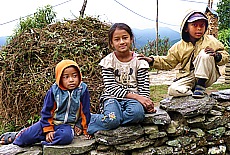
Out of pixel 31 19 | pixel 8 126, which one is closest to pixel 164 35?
pixel 31 19

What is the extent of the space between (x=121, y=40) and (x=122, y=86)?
381 mm

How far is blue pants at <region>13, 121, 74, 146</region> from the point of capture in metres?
2.21

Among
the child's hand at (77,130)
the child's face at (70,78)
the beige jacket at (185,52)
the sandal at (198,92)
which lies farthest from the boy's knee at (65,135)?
the sandal at (198,92)

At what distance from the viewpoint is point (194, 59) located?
8.96ft

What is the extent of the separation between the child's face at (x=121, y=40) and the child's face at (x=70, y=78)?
39 cm

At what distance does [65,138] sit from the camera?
221 centimetres

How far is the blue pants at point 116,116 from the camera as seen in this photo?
228 centimetres

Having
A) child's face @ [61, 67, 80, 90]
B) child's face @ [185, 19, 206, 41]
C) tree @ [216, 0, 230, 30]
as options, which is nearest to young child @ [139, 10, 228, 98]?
child's face @ [185, 19, 206, 41]

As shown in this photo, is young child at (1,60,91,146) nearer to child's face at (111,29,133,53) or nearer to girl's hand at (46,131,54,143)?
girl's hand at (46,131,54,143)

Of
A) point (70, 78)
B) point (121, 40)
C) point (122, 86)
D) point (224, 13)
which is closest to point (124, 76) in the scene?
point (122, 86)

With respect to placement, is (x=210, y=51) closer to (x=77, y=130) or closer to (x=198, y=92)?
(x=198, y=92)

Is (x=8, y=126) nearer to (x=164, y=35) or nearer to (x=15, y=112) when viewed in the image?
(x=15, y=112)

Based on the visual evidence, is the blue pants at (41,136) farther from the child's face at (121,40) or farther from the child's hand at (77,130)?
the child's face at (121,40)

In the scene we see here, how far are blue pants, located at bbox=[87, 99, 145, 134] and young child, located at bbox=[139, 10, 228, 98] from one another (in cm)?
52
